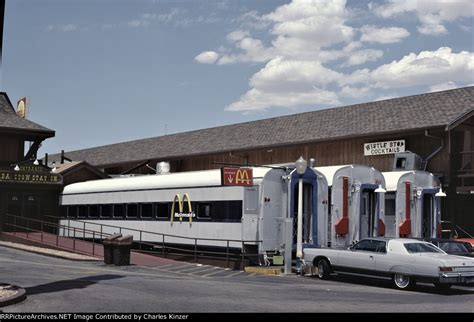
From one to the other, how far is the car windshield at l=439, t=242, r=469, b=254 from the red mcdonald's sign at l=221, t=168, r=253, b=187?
6.66 metres

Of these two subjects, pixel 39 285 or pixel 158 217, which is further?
pixel 158 217

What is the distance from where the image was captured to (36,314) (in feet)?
35.0

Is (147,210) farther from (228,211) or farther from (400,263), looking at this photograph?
(400,263)

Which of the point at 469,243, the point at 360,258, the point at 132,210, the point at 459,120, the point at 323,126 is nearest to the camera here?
the point at 360,258

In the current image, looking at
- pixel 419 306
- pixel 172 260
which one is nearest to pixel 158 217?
pixel 172 260

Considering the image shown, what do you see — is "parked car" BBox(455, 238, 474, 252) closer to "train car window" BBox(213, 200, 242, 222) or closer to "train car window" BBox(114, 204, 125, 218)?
"train car window" BBox(213, 200, 242, 222)

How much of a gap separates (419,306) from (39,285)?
8.80 meters

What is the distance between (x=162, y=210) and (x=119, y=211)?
160 inches

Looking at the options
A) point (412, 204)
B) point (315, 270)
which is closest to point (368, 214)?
point (412, 204)

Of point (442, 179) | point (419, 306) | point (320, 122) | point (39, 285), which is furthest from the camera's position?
point (320, 122)

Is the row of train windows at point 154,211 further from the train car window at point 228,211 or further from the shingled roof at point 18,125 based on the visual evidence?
the shingled roof at point 18,125

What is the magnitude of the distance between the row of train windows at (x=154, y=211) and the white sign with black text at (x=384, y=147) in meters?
9.51

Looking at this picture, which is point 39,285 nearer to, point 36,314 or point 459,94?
point 36,314

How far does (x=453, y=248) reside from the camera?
19.8 m
